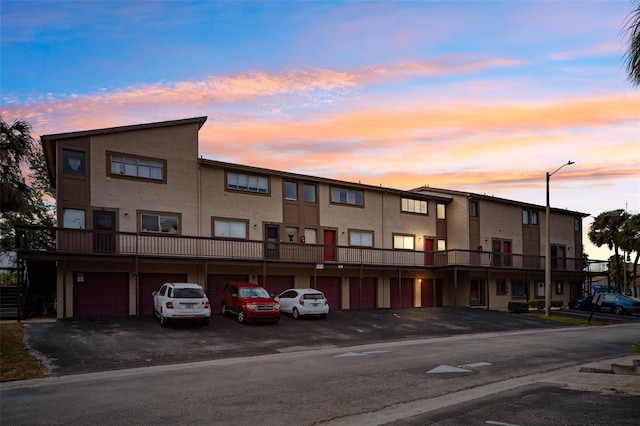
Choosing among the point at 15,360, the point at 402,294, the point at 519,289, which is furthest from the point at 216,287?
the point at 519,289

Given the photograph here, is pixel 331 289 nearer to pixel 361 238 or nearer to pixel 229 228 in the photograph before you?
pixel 361 238

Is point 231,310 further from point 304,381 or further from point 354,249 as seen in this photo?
point 304,381

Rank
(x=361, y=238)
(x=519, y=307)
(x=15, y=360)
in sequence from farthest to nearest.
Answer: (x=519, y=307), (x=361, y=238), (x=15, y=360)

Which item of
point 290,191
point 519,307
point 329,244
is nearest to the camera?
point 290,191

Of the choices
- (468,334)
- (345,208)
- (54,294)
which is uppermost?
(345,208)

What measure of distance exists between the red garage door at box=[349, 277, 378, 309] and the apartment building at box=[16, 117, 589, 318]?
0.31ft

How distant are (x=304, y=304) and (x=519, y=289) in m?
26.0

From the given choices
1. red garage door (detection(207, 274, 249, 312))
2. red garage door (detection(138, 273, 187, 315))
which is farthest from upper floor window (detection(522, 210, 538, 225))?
red garage door (detection(138, 273, 187, 315))

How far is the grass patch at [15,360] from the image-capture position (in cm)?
1479

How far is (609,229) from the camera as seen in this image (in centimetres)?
5916

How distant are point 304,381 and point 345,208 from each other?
2424 centimetres

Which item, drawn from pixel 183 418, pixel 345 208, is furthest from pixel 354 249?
pixel 183 418

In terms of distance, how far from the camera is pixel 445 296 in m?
42.7

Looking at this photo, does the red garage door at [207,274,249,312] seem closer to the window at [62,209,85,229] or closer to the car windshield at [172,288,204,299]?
the car windshield at [172,288,204,299]
